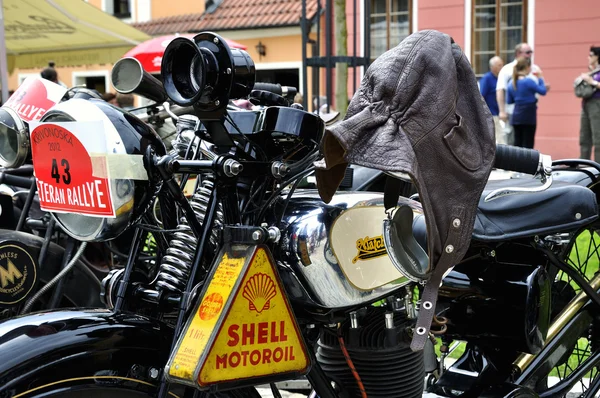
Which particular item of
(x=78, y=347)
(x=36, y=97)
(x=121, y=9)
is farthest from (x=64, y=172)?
(x=121, y=9)

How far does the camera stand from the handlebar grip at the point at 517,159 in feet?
7.64

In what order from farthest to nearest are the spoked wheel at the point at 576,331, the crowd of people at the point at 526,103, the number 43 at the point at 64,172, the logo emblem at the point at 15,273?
1. the crowd of people at the point at 526,103
2. the logo emblem at the point at 15,273
3. the spoked wheel at the point at 576,331
4. the number 43 at the point at 64,172

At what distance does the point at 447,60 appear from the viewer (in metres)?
1.97

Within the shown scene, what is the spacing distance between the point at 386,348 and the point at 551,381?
56.1 inches

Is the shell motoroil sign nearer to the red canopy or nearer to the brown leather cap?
the brown leather cap

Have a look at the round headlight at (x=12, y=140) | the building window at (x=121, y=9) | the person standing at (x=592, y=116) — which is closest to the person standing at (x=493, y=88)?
the person standing at (x=592, y=116)

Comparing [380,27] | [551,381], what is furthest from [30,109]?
[380,27]

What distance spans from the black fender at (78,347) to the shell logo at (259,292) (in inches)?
9.4

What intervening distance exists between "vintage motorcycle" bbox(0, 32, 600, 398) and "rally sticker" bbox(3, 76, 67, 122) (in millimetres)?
1129

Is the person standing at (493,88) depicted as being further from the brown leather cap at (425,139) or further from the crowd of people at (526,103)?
the brown leather cap at (425,139)

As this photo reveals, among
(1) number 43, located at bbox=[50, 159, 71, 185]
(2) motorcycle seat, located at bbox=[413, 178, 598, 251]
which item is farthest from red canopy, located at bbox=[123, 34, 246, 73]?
(1) number 43, located at bbox=[50, 159, 71, 185]

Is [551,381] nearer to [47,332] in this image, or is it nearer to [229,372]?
[229,372]

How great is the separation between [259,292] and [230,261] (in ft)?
0.31

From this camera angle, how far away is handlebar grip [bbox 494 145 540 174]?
7.64 ft
